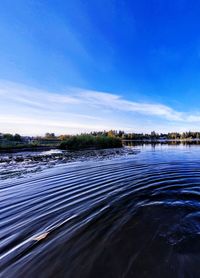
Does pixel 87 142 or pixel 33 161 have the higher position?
pixel 87 142

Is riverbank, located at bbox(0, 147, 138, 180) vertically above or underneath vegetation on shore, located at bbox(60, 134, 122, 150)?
underneath

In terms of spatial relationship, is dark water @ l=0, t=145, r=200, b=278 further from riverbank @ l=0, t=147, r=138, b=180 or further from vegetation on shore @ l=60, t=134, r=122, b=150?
vegetation on shore @ l=60, t=134, r=122, b=150

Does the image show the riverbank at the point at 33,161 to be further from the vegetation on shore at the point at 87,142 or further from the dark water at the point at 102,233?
the vegetation on shore at the point at 87,142

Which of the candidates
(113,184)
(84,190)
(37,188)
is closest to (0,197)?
(37,188)

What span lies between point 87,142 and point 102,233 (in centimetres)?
3303

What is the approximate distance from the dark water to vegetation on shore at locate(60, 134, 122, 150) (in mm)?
28642

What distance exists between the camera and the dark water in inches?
95.7

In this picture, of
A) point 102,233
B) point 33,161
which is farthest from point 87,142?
point 102,233

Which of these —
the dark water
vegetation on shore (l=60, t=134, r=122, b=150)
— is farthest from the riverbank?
vegetation on shore (l=60, t=134, r=122, b=150)

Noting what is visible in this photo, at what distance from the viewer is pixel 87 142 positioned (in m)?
36.2

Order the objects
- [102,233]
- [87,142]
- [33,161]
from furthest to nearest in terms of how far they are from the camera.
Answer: [87,142], [33,161], [102,233]

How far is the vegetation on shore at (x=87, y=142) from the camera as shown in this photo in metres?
34.8

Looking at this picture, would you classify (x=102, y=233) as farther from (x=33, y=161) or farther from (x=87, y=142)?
(x=87, y=142)

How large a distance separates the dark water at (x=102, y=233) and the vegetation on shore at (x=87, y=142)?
2864cm
